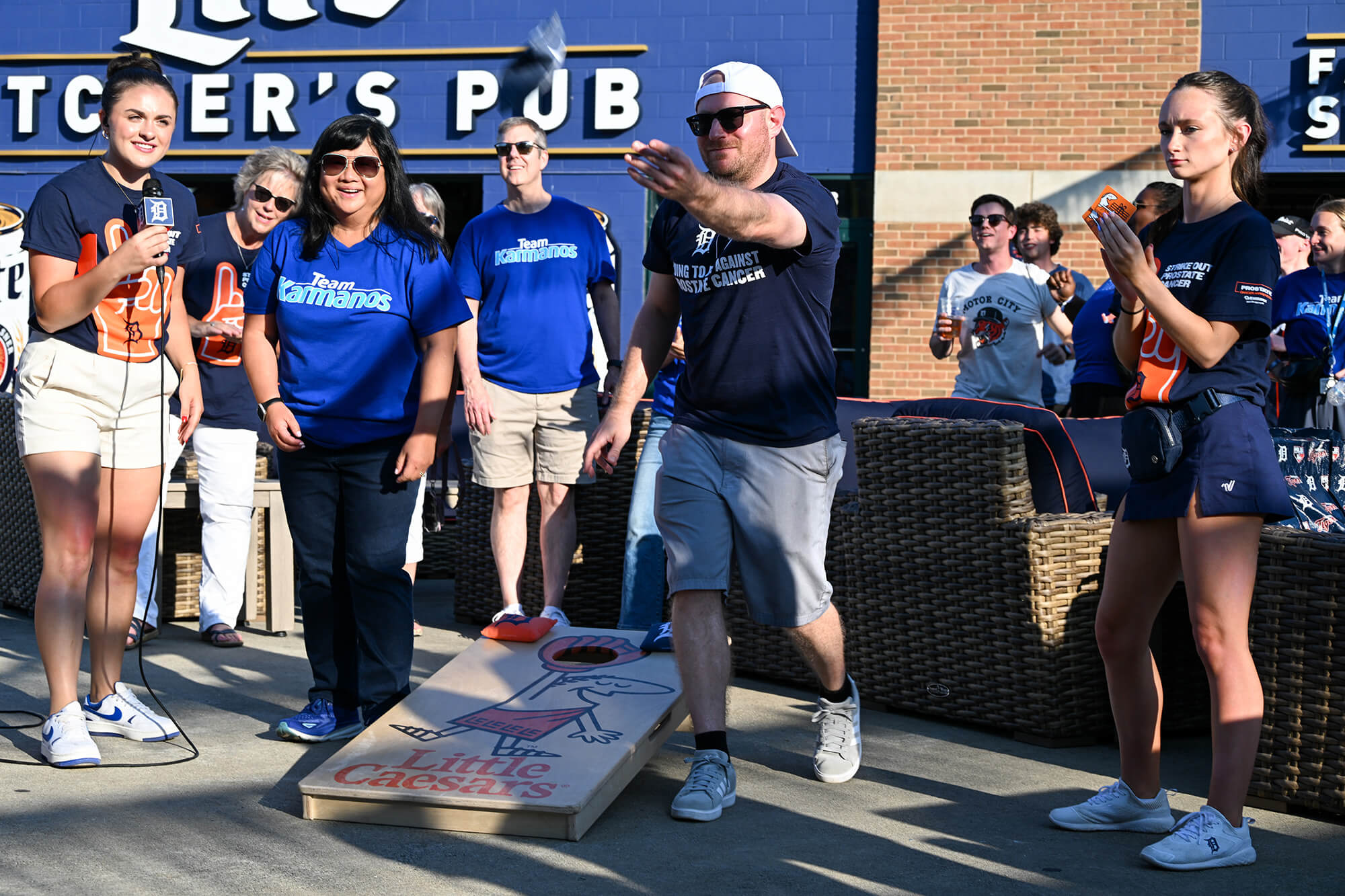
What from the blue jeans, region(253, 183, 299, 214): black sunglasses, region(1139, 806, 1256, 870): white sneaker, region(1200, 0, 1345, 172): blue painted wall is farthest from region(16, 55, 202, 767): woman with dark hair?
region(1200, 0, 1345, 172): blue painted wall

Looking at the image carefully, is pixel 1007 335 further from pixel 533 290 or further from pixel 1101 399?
pixel 533 290

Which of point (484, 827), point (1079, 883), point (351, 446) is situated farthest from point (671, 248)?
point (1079, 883)

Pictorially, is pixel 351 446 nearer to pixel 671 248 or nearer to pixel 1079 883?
pixel 671 248

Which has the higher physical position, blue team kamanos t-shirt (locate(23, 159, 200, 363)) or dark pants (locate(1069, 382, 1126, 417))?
blue team kamanos t-shirt (locate(23, 159, 200, 363))

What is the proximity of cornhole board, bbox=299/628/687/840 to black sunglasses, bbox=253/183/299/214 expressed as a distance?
2.46 meters

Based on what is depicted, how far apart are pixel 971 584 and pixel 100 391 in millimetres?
2891

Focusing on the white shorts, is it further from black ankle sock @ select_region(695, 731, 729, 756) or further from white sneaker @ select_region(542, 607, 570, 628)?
black ankle sock @ select_region(695, 731, 729, 756)

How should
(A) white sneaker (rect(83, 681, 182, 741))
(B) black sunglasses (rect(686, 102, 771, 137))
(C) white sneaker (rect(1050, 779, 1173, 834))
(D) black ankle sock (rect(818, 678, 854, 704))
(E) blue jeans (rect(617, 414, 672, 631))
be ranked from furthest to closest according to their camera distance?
1. (E) blue jeans (rect(617, 414, 672, 631))
2. (A) white sneaker (rect(83, 681, 182, 741))
3. (D) black ankle sock (rect(818, 678, 854, 704))
4. (B) black sunglasses (rect(686, 102, 771, 137))
5. (C) white sneaker (rect(1050, 779, 1173, 834))

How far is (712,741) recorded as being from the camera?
3.88m

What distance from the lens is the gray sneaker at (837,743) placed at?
13.5 ft

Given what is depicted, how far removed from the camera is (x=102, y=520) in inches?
174

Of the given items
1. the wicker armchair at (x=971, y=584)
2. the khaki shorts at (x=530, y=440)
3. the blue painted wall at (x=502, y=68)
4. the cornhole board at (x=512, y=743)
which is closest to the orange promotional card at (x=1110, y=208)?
the wicker armchair at (x=971, y=584)

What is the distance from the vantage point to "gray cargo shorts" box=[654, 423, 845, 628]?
153 inches

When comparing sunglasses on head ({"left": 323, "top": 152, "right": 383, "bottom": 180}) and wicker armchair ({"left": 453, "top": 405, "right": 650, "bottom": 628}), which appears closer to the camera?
sunglasses on head ({"left": 323, "top": 152, "right": 383, "bottom": 180})
